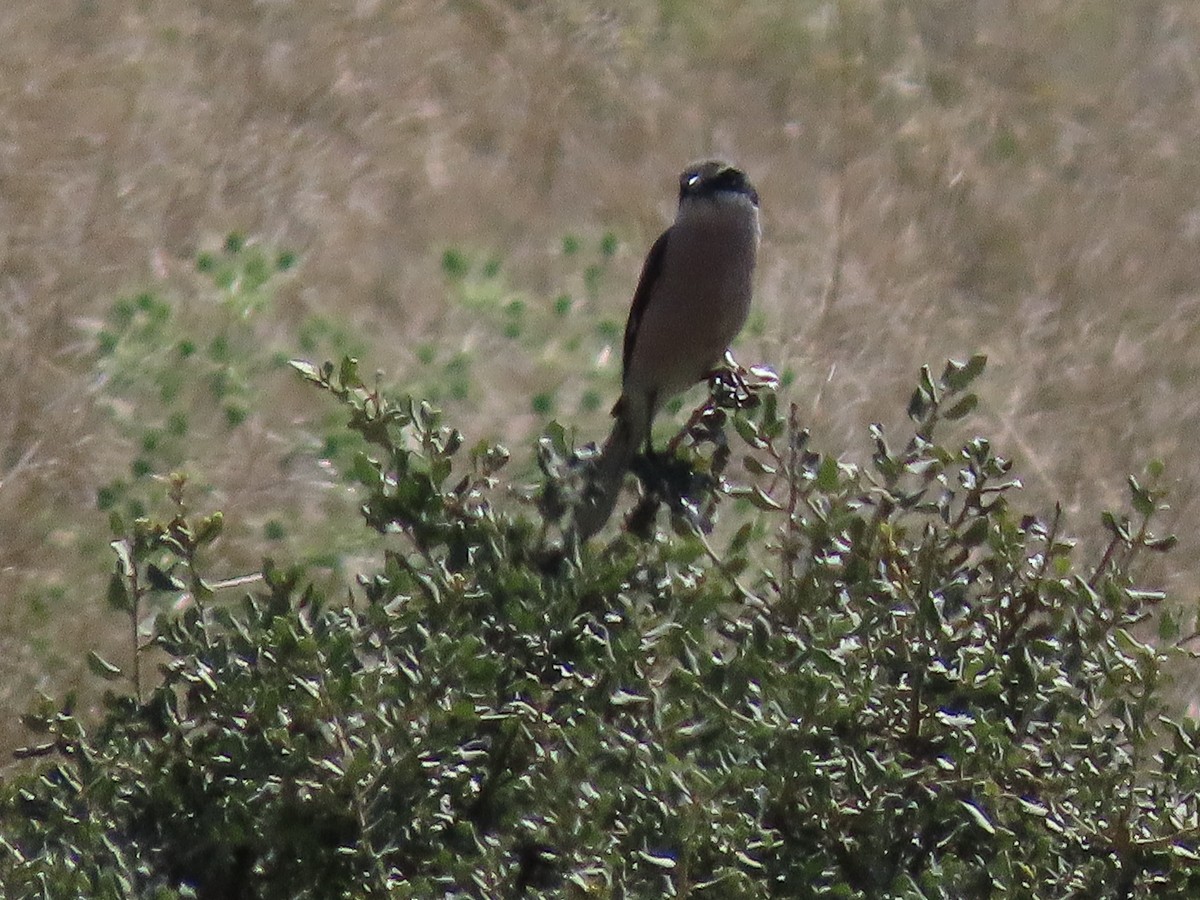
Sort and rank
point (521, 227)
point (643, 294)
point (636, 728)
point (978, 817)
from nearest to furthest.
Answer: point (978, 817)
point (636, 728)
point (643, 294)
point (521, 227)

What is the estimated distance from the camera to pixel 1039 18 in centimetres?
856

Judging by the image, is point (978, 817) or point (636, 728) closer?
point (978, 817)

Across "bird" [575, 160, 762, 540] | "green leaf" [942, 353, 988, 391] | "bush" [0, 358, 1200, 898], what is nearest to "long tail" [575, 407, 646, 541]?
"bush" [0, 358, 1200, 898]

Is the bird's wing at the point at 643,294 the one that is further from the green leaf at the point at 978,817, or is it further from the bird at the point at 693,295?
the green leaf at the point at 978,817

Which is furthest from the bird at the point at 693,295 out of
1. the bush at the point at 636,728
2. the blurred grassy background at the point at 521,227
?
the bush at the point at 636,728

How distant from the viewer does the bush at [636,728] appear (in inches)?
86.9

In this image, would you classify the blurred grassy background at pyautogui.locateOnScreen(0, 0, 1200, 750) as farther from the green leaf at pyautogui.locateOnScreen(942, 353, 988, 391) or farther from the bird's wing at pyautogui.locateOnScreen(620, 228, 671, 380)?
the green leaf at pyautogui.locateOnScreen(942, 353, 988, 391)

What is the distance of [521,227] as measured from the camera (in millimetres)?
7129

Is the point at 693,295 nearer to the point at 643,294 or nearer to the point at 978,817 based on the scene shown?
the point at 643,294

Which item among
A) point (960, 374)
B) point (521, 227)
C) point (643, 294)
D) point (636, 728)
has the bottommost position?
point (521, 227)

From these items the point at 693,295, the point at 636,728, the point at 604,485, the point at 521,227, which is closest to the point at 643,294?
the point at 693,295

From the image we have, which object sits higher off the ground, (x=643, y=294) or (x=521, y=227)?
(x=643, y=294)

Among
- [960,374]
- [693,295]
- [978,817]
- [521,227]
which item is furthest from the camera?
[521,227]

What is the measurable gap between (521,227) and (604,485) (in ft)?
13.7
